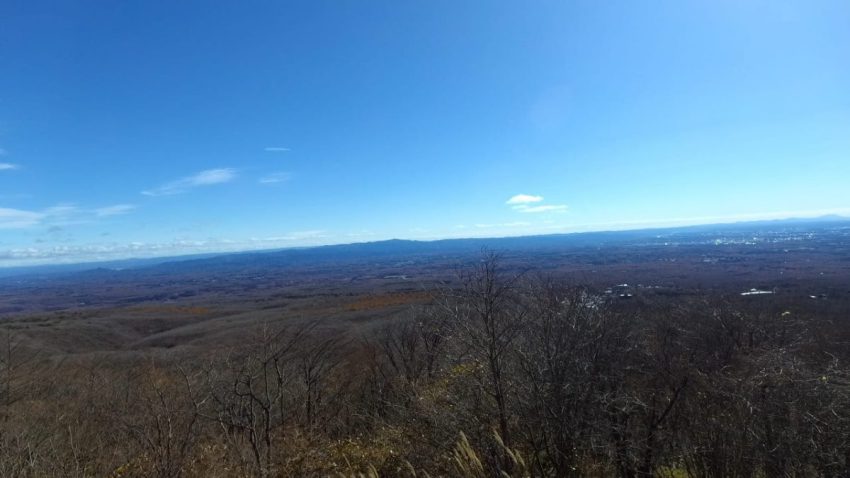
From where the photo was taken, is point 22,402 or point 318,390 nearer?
point 22,402

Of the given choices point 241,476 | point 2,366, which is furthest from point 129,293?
point 241,476

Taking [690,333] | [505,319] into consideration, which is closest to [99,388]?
[505,319]

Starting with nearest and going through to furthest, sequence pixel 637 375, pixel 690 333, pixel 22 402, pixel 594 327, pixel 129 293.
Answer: pixel 594 327 → pixel 637 375 → pixel 690 333 → pixel 22 402 → pixel 129 293

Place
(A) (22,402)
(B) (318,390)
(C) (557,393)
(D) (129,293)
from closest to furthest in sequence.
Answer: (C) (557,393), (A) (22,402), (B) (318,390), (D) (129,293)

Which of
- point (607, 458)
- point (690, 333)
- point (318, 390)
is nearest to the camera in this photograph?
point (607, 458)

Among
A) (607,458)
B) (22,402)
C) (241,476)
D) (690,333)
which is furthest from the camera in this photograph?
(22,402)

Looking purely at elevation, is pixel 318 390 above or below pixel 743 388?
below

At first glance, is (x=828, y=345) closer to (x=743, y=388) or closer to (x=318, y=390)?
(x=743, y=388)

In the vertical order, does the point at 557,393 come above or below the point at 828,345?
above

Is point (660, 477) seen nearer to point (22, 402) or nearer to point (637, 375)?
point (637, 375)
